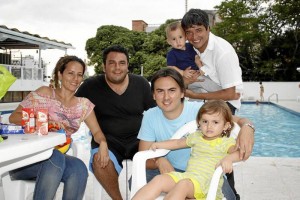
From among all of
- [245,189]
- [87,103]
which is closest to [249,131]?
[87,103]

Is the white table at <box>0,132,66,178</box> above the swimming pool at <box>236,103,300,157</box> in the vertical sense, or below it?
above

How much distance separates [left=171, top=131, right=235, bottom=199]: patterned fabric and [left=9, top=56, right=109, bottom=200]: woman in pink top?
787mm

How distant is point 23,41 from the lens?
1490 cm

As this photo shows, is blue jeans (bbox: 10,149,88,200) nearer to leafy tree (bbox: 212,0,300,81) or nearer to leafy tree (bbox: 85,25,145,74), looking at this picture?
leafy tree (bbox: 212,0,300,81)

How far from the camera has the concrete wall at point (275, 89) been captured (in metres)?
28.2

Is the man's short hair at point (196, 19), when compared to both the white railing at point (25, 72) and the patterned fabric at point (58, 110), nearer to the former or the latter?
the patterned fabric at point (58, 110)

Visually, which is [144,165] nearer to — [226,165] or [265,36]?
[226,165]

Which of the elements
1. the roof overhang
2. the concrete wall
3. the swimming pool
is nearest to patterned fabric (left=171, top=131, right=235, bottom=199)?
the swimming pool

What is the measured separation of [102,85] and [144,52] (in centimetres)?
3458

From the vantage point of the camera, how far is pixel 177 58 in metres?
3.70

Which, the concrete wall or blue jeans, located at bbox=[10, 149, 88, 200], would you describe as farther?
the concrete wall

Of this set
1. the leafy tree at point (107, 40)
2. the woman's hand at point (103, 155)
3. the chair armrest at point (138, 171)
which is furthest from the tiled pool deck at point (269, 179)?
the leafy tree at point (107, 40)

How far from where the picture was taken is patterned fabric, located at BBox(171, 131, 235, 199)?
2162 mm

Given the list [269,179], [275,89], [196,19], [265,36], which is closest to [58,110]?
[196,19]
